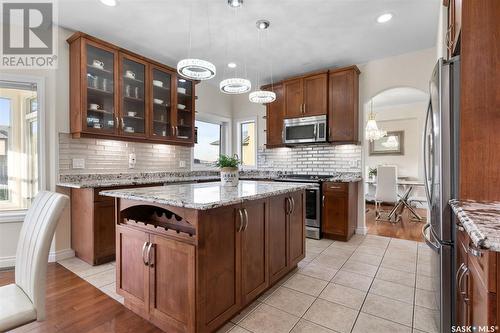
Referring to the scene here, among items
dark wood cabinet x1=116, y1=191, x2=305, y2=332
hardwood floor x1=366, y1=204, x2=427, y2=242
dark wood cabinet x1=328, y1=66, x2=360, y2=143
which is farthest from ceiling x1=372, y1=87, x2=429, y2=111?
dark wood cabinet x1=116, y1=191, x2=305, y2=332

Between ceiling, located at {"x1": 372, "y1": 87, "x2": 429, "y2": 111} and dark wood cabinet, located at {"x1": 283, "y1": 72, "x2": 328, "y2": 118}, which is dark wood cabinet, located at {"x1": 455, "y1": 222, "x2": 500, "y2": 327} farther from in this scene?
ceiling, located at {"x1": 372, "y1": 87, "x2": 429, "y2": 111}

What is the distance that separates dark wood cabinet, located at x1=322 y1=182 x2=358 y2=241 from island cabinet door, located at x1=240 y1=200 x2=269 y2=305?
2.00 meters

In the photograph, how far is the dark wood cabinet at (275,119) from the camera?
4.73 m

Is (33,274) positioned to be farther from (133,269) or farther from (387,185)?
(387,185)

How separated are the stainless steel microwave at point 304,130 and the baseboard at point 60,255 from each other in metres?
3.53

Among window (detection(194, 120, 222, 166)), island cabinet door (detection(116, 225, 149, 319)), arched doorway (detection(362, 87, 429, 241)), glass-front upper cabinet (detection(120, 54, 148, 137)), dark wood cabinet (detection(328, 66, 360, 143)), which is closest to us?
island cabinet door (detection(116, 225, 149, 319))

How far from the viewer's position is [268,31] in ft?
10.4

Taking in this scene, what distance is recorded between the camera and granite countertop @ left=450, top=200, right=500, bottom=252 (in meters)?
0.74

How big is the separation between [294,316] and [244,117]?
4.29 meters

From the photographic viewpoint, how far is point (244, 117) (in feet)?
18.4

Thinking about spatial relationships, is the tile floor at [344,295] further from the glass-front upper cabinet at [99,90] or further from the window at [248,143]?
the window at [248,143]

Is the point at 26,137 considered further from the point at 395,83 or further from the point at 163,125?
the point at 395,83

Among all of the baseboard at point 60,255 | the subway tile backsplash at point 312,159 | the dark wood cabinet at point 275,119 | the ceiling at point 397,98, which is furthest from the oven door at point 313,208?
the baseboard at point 60,255

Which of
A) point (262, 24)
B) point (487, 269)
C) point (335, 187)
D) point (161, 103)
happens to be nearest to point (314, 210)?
point (335, 187)
